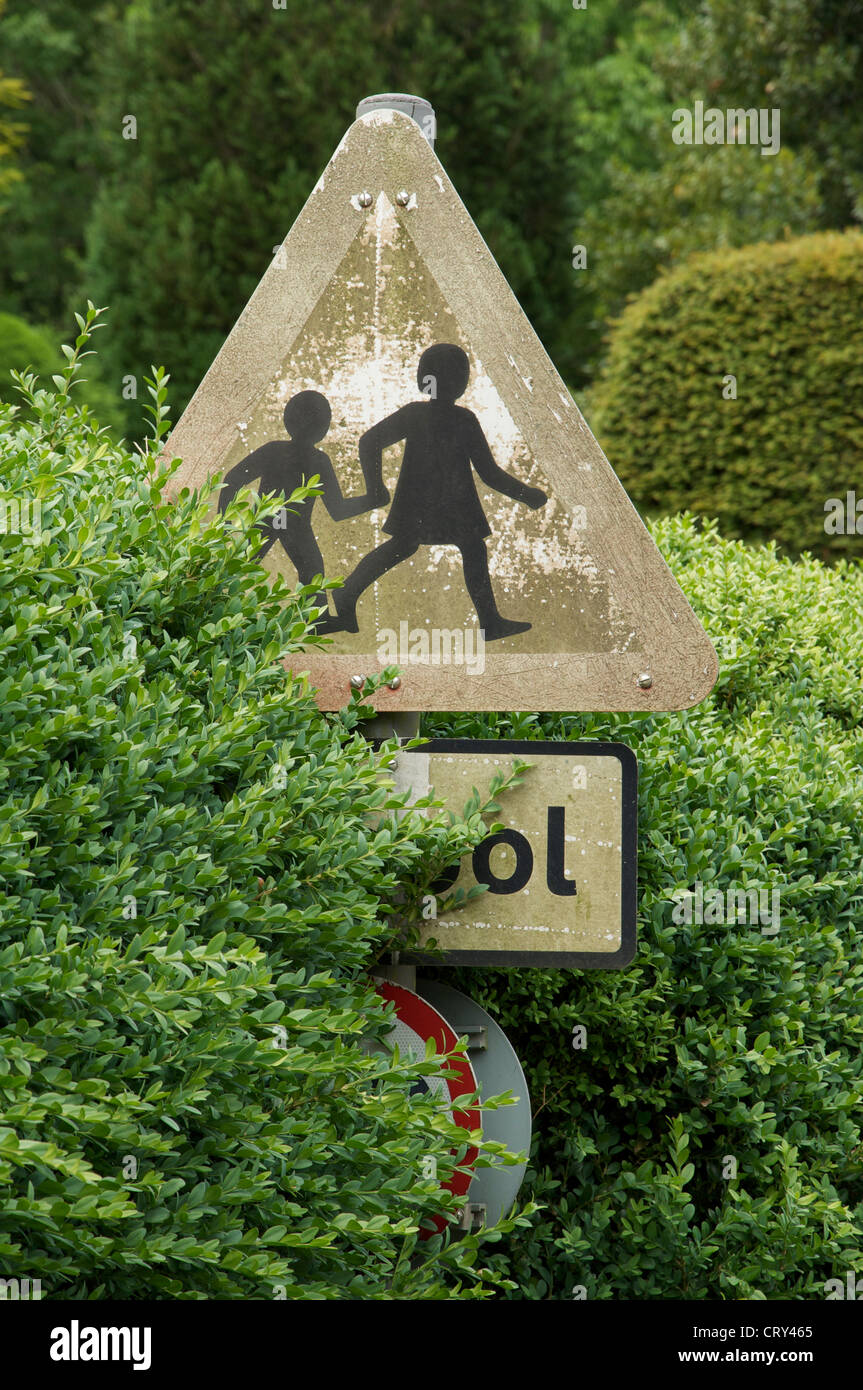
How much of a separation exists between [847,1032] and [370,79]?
12866mm

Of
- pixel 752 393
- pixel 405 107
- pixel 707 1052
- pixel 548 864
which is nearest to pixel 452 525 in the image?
pixel 548 864

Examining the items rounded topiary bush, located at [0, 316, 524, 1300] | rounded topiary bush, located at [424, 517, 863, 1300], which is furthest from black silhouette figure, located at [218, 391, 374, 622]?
rounded topiary bush, located at [424, 517, 863, 1300]

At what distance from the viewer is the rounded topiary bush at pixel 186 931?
64.6 inches

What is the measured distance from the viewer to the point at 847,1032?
2896mm

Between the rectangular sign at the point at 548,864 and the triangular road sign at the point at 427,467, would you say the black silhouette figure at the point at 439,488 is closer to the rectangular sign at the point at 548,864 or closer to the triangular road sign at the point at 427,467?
the triangular road sign at the point at 427,467

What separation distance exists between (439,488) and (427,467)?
49 millimetres

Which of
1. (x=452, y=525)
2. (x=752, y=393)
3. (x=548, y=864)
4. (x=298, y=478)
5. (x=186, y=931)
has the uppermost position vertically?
(x=752, y=393)

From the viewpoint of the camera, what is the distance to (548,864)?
2318 millimetres

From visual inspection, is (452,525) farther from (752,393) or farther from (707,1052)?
(752,393)

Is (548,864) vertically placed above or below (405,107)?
below

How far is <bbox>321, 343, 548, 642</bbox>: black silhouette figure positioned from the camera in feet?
7.72

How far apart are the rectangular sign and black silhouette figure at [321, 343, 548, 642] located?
282 mm

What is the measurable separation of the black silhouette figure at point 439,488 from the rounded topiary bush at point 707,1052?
0.65 metres

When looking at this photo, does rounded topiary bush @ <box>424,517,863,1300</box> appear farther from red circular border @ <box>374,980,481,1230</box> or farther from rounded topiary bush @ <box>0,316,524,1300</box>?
rounded topiary bush @ <box>0,316,524,1300</box>
